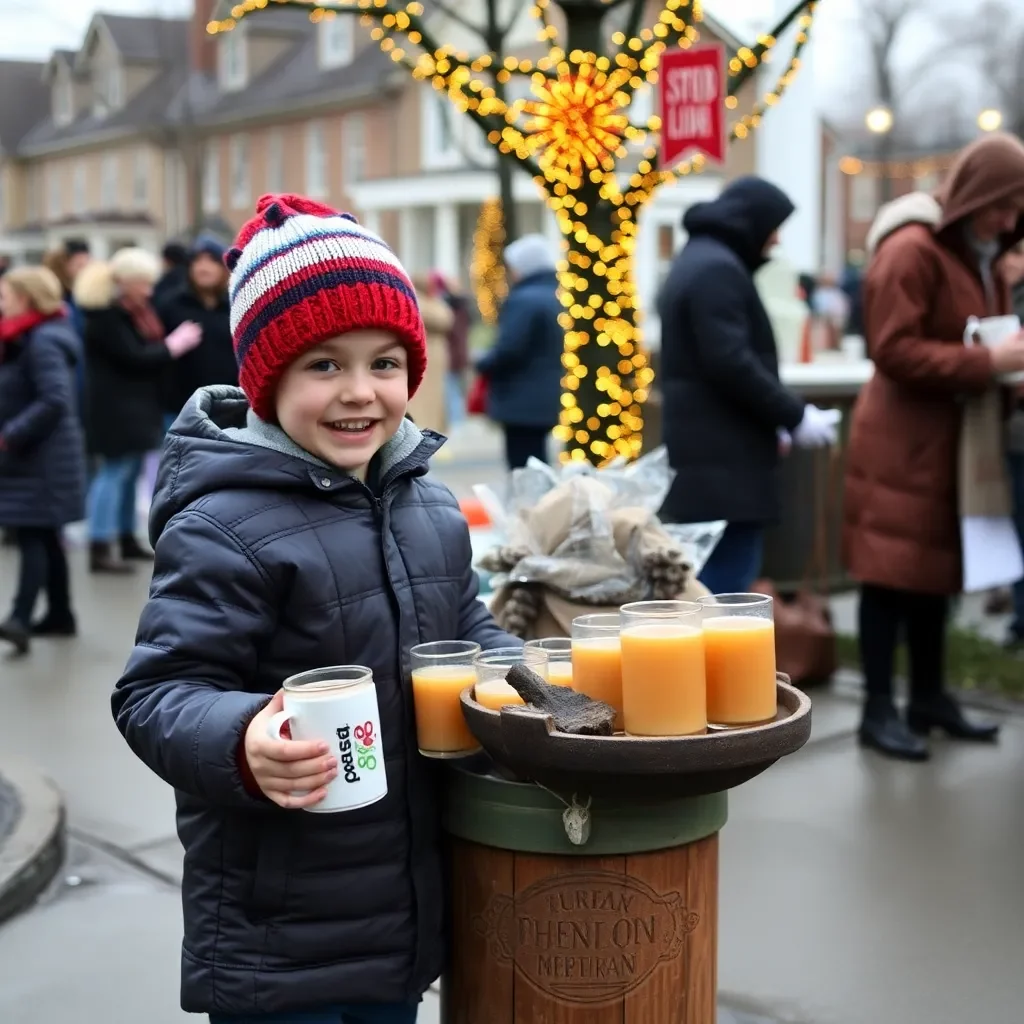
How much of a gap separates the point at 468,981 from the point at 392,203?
109 ft

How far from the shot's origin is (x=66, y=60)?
52594 millimetres

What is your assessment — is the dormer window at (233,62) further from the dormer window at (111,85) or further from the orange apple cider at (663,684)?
the orange apple cider at (663,684)

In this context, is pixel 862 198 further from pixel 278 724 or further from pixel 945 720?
pixel 278 724

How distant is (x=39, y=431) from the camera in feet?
23.5

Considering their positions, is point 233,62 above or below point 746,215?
above

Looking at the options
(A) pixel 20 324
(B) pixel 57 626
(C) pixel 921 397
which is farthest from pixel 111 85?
(C) pixel 921 397

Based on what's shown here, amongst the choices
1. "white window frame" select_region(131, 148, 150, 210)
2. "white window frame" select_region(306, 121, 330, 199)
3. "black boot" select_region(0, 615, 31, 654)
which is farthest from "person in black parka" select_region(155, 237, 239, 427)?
"white window frame" select_region(131, 148, 150, 210)

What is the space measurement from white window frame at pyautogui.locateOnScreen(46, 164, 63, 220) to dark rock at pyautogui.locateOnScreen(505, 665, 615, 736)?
54.2m

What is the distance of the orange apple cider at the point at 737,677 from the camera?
7.02 feet

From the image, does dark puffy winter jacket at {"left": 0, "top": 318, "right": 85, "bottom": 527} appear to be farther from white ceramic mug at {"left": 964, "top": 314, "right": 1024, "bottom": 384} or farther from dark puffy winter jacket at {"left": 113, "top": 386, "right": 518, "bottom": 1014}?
dark puffy winter jacket at {"left": 113, "top": 386, "right": 518, "bottom": 1014}

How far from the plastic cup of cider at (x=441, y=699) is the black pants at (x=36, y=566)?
544 centimetres

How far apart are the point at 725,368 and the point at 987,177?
107cm

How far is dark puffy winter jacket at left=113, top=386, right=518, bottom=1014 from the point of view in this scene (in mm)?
2100

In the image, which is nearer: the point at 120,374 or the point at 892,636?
the point at 892,636
